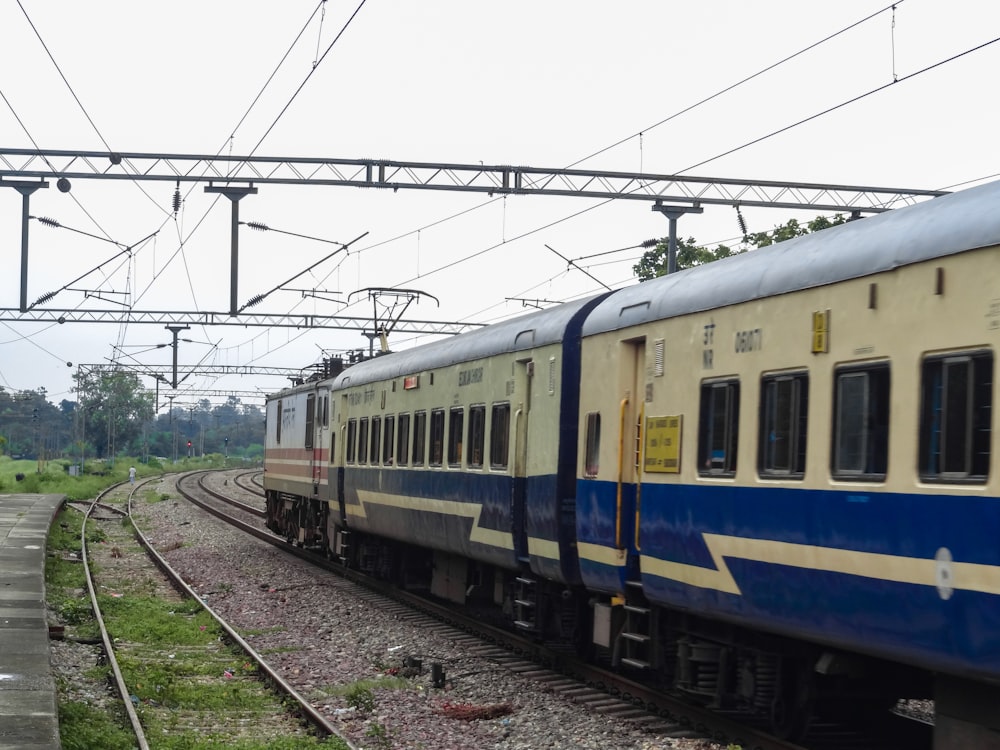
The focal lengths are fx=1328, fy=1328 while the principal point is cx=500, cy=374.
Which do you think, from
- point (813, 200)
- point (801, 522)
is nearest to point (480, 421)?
point (801, 522)

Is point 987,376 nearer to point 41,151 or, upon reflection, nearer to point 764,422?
point 764,422

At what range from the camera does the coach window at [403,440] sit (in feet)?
60.5

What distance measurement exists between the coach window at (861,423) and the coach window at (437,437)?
29.6ft

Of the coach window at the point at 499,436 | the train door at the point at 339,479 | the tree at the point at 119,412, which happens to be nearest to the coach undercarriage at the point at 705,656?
the coach window at the point at 499,436

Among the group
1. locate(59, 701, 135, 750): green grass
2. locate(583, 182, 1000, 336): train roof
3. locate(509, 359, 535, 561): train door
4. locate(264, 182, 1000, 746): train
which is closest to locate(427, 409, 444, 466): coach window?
locate(264, 182, 1000, 746): train

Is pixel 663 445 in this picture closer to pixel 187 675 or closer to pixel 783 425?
pixel 783 425

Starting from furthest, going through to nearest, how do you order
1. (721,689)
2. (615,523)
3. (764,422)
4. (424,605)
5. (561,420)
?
(424,605) < (561,420) < (615,523) < (721,689) < (764,422)

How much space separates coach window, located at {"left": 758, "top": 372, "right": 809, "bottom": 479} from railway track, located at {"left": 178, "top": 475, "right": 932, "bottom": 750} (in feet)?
6.43

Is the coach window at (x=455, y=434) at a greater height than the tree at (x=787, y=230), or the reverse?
the tree at (x=787, y=230)

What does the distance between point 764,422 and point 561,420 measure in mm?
3863

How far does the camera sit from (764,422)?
8.92 meters

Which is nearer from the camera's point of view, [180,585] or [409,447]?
[409,447]

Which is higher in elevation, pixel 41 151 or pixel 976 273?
pixel 41 151

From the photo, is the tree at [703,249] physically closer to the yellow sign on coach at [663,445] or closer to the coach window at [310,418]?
the coach window at [310,418]
